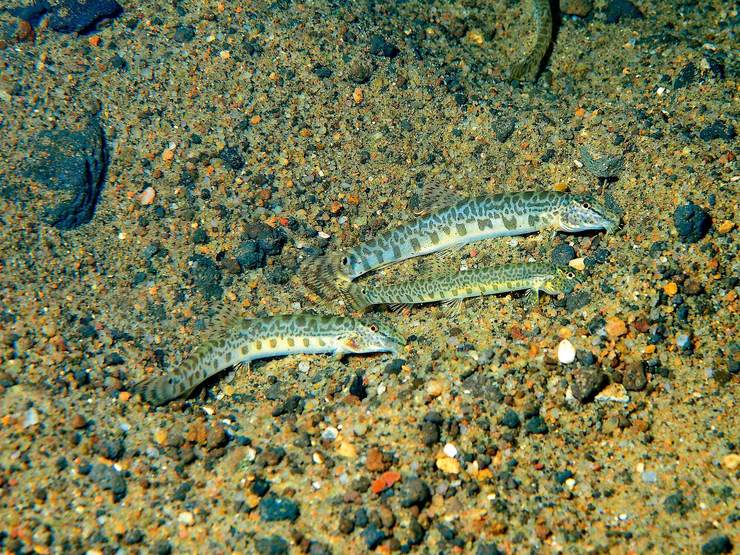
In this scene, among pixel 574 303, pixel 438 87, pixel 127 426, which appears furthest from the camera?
pixel 438 87

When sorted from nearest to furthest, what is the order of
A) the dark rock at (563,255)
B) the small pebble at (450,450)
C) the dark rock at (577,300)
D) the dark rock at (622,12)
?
the small pebble at (450,450), the dark rock at (577,300), the dark rock at (563,255), the dark rock at (622,12)

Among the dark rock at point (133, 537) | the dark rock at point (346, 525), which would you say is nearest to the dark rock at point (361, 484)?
the dark rock at point (346, 525)

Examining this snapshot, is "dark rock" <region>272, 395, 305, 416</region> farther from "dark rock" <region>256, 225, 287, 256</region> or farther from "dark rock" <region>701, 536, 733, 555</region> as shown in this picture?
"dark rock" <region>701, 536, 733, 555</region>

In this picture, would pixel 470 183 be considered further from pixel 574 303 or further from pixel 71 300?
pixel 71 300

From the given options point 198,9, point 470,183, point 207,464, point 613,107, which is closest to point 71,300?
point 207,464

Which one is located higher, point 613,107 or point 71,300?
point 613,107

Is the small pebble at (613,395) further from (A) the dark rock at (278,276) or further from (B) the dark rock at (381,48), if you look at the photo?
(B) the dark rock at (381,48)
